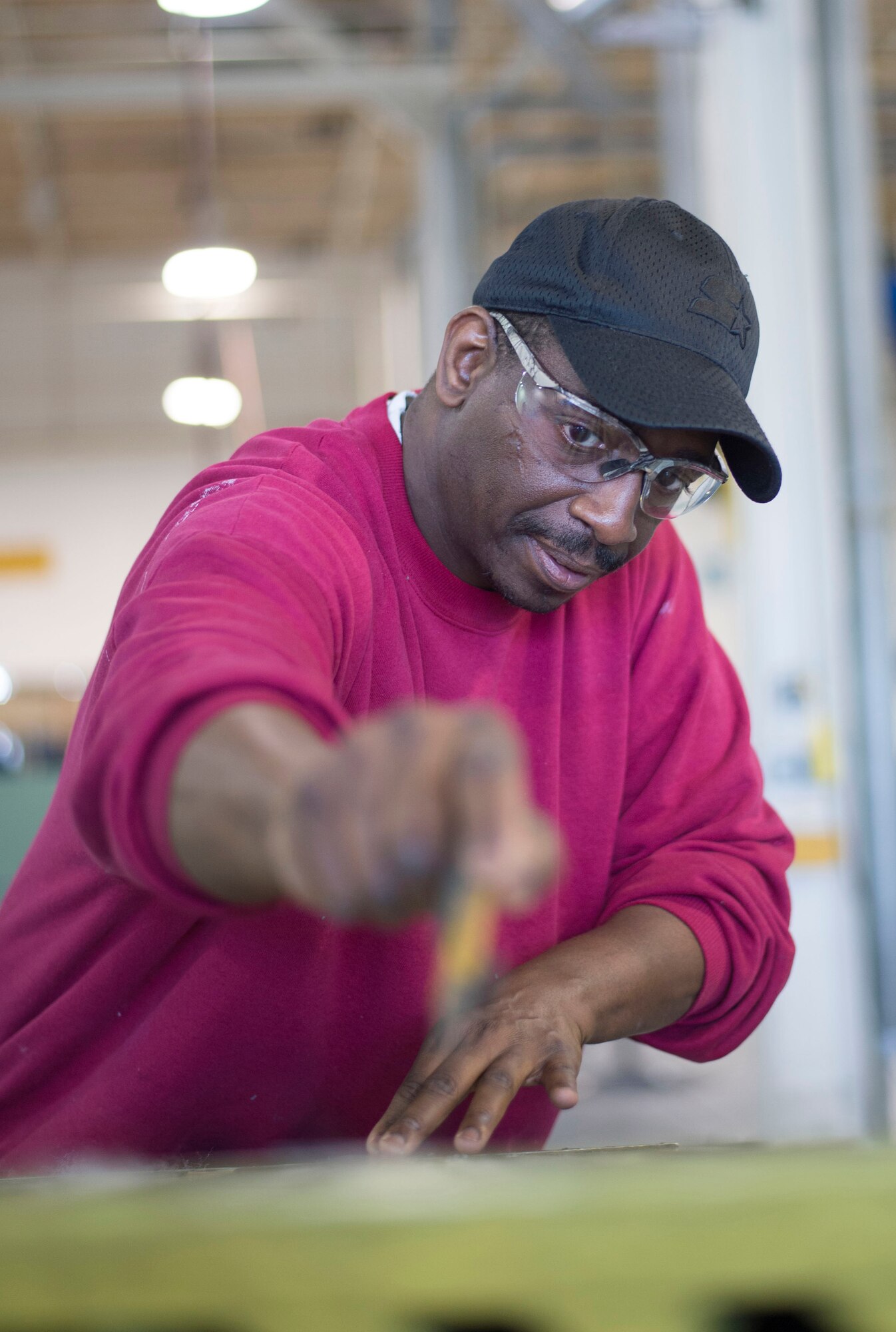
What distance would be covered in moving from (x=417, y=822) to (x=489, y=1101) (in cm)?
61

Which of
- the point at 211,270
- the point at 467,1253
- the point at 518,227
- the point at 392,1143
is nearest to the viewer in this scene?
the point at 467,1253

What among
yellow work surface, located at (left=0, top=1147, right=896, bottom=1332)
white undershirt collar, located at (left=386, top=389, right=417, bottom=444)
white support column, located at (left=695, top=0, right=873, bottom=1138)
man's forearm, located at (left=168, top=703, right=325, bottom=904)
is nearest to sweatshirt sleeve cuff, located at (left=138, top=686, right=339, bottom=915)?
man's forearm, located at (left=168, top=703, right=325, bottom=904)

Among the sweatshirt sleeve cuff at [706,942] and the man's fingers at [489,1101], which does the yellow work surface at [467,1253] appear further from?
the sweatshirt sleeve cuff at [706,942]

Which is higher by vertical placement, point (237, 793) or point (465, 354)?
point (465, 354)

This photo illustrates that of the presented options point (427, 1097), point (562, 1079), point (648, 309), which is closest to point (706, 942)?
point (562, 1079)

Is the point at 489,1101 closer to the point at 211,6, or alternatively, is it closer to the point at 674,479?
the point at 674,479

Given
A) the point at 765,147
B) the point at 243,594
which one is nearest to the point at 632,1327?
the point at 243,594

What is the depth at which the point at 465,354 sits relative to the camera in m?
Answer: 1.17

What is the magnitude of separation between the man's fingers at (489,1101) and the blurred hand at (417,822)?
51cm

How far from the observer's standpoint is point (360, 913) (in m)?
0.53

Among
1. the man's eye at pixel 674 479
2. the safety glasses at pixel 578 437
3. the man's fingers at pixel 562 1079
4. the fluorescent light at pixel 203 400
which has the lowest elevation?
the man's fingers at pixel 562 1079

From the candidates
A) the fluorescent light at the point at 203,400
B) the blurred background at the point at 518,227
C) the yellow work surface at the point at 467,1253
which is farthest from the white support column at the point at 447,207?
the yellow work surface at the point at 467,1253

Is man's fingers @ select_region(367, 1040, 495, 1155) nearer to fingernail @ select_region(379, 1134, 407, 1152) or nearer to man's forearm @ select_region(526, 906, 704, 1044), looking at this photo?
fingernail @ select_region(379, 1134, 407, 1152)

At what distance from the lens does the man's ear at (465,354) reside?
1145mm
